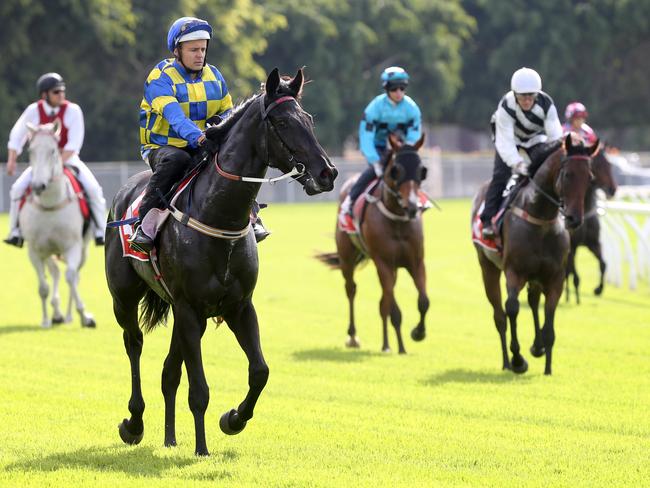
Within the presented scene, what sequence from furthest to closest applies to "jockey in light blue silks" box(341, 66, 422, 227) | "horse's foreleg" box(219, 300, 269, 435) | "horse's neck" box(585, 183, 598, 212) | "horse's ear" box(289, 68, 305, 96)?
"horse's neck" box(585, 183, 598, 212), "jockey in light blue silks" box(341, 66, 422, 227), "horse's foreleg" box(219, 300, 269, 435), "horse's ear" box(289, 68, 305, 96)

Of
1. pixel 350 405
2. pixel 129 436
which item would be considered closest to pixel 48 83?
pixel 350 405

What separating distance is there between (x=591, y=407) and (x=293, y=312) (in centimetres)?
751

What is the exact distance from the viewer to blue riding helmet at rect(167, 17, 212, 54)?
784cm

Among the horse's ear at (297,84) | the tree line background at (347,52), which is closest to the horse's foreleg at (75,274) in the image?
the horse's ear at (297,84)

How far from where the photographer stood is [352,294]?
1421 centimetres

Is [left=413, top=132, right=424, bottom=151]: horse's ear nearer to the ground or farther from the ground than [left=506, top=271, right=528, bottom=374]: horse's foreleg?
farther from the ground

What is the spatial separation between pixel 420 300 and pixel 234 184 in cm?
578

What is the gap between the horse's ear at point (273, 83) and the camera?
6984mm

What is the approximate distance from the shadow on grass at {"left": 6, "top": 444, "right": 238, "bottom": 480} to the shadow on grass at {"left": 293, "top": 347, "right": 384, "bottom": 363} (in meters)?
4.78

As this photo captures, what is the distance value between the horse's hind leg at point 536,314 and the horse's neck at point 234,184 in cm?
483

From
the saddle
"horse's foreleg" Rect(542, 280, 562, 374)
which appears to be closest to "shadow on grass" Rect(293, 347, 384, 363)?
"horse's foreleg" Rect(542, 280, 562, 374)

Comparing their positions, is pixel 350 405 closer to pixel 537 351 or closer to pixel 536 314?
pixel 536 314

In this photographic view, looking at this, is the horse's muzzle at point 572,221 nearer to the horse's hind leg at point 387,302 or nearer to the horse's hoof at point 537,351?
the horse's hoof at point 537,351

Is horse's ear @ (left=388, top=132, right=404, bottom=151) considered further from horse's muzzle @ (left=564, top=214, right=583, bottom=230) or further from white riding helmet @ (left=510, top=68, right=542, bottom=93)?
horse's muzzle @ (left=564, top=214, right=583, bottom=230)
